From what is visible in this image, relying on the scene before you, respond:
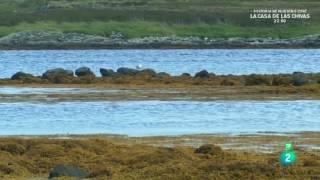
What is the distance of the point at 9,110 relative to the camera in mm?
38219

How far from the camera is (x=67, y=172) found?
2120cm

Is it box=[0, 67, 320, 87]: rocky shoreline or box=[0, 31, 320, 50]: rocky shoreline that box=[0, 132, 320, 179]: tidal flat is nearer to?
box=[0, 67, 320, 87]: rocky shoreline

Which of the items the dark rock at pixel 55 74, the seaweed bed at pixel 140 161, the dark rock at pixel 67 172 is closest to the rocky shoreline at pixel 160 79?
the dark rock at pixel 55 74

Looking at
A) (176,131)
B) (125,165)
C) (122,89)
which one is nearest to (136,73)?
(122,89)

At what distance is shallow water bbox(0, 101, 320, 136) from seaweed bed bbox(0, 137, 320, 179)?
13.0 feet

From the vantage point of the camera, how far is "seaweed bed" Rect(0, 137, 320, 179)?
2120cm

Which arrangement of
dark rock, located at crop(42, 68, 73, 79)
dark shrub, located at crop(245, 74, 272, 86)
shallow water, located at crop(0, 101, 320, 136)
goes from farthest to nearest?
dark rock, located at crop(42, 68, 73, 79) → dark shrub, located at crop(245, 74, 272, 86) → shallow water, located at crop(0, 101, 320, 136)

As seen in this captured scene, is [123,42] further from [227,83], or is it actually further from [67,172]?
[67,172]

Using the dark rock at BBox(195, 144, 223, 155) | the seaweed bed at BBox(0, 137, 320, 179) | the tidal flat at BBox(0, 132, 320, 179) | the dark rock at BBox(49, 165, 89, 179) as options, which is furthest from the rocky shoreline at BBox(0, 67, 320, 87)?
the dark rock at BBox(49, 165, 89, 179)

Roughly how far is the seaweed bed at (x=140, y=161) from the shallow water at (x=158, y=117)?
13.0 feet

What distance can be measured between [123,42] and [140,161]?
10566cm

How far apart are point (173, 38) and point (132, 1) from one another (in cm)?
3670

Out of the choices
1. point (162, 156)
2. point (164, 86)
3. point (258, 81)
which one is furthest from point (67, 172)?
point (258, 81)

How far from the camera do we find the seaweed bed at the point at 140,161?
21.2m
